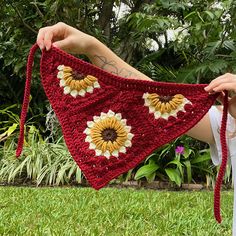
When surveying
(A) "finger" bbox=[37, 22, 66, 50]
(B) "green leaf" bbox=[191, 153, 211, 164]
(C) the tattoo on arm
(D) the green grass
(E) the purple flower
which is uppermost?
(A) "finger" bbox=[37, 22, 66, 50]

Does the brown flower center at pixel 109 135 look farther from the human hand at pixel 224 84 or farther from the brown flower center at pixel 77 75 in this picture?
the human hand at pixel 224 84

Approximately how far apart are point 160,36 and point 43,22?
2238 mm

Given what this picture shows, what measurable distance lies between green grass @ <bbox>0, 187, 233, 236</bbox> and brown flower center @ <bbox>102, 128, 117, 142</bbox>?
1.31 meters

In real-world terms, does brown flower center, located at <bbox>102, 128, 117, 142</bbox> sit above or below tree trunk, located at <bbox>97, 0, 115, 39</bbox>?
above

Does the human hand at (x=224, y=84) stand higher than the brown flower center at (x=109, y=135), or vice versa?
the human hand at (x=224, y=84)

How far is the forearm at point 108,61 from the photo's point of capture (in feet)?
5.92

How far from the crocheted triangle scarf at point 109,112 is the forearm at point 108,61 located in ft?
0.25

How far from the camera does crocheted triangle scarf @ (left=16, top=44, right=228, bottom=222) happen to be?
5.68ft

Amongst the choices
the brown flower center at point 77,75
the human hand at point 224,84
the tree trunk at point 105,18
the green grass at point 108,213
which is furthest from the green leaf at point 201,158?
the human hand at point 224,84

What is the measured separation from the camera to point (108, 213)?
3438 mm

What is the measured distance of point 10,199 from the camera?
403 cm

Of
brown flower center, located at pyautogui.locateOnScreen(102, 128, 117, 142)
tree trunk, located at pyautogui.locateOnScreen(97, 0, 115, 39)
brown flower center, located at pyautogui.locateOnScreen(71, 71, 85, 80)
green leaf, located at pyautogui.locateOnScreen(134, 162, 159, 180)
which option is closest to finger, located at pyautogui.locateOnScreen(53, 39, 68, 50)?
brown flower center, located at pyautogui.locateOnScreen(71, 71, 85, 80)

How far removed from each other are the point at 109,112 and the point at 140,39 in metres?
4.61

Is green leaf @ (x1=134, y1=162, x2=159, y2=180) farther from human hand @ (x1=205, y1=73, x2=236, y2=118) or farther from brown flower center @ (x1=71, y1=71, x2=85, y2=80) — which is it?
human hand @ (x1=205, y1=73, x2=236, y2=118)
